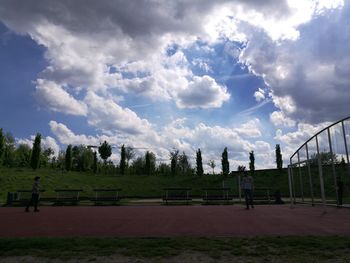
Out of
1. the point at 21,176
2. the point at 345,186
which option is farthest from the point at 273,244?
the point at 21,176

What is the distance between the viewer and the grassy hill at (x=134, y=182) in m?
43.8

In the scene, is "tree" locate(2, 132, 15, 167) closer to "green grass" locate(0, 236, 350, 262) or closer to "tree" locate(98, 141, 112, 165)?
"tree" locate(98, 141, 112, 165)

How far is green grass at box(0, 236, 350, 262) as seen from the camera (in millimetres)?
5918

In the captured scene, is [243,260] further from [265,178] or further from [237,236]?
[265,178]

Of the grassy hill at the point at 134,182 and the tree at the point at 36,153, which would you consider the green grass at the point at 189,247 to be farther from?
the tree at the point at 36,153

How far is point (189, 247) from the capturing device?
6.48 meters

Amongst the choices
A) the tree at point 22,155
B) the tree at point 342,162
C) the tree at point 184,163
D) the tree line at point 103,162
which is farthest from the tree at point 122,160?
the tree at point 342,162

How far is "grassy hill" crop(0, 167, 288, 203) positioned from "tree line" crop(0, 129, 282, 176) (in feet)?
10.7

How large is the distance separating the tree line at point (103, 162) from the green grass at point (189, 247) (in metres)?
48.5

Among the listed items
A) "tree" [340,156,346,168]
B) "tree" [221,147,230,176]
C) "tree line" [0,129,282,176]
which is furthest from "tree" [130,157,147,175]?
"tree" [340,156,346,168]

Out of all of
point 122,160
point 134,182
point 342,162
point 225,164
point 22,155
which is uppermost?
point 22,155

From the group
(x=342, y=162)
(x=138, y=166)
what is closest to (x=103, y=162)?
(x=138, y=166)

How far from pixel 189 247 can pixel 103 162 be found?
77.7m

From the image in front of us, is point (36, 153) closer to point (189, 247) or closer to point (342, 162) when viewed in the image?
point (342, 162)
